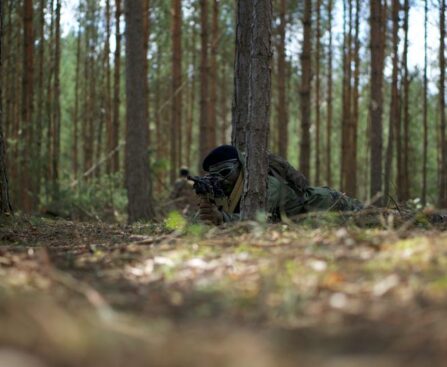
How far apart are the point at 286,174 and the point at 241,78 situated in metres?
1.83

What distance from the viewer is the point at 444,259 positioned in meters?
2.46

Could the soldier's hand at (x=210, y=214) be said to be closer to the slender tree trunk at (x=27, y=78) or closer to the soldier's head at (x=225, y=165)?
the soldier's head at (x=225, y=165)

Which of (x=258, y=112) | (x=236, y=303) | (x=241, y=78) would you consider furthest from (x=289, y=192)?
(x=236, y=303)

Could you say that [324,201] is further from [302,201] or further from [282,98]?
[282,98]

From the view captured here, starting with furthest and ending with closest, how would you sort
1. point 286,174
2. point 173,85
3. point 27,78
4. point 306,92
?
1. point 173,85
2. point 27,78
3. point 306,92
4. point 286,174

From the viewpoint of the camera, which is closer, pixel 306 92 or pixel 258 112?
pixel 258 112

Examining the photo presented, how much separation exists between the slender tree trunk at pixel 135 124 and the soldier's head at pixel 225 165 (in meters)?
4.75

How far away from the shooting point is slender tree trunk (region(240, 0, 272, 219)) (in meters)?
4.52

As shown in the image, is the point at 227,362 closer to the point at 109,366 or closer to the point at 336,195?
the point at 109,366

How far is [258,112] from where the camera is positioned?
4562 mm

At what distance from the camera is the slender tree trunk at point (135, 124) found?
33.2 ft

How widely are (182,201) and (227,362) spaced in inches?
514

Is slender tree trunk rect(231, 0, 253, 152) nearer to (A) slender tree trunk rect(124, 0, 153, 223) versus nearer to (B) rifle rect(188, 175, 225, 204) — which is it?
(B) rifle rect(188, 175, 225, 204)

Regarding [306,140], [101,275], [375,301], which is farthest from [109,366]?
[306,140]
